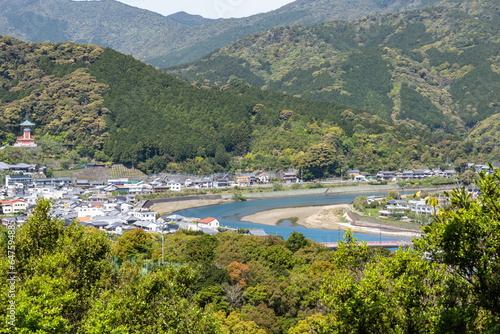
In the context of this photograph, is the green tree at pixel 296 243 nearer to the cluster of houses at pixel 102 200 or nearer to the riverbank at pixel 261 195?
the cluster of houses at pixel 102 200

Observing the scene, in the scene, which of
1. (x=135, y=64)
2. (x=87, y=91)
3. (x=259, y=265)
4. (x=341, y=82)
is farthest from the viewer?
(x=341, y=82)

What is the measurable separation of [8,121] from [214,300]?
204 ft

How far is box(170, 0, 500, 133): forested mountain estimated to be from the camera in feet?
358

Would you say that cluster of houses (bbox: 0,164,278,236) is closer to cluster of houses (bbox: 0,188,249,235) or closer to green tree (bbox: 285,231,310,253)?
cluster of houses (bbox: 0,188,249,235)

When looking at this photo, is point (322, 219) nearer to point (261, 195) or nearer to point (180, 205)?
point (180, 205)

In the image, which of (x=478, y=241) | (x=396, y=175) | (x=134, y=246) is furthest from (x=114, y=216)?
(x=396, y=175)

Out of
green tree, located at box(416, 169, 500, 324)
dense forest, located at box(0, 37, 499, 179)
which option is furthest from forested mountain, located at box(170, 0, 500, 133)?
green tree, located at box(416, 169, 500, 324)

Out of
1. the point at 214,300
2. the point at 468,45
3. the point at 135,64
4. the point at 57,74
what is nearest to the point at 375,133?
the point at 135,64

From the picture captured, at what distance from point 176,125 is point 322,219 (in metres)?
36.8

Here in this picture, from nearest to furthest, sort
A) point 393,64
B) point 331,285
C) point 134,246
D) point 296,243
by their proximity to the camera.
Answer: point 331,285, point 134,246, point 296,243, point 393,64

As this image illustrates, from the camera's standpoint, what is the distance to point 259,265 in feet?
66.5

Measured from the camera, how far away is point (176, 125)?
248 feet

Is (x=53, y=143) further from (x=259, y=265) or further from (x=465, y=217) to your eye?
(x=465, y=217)

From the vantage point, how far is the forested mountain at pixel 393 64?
109m
